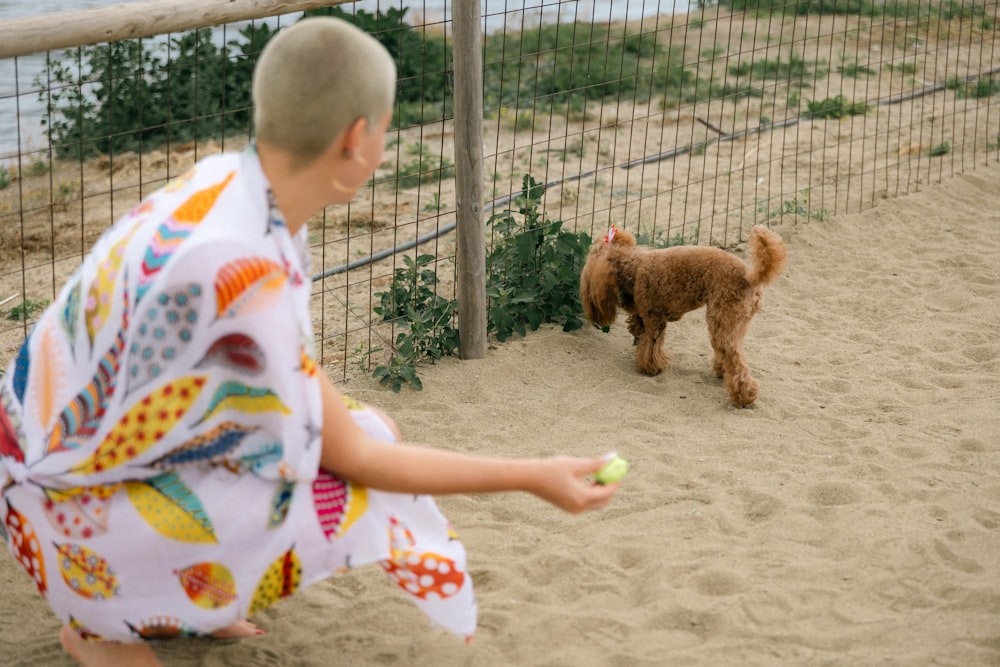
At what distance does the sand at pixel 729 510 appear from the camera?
9.25ft

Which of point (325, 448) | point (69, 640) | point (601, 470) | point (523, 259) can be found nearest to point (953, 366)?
point (523, 259)

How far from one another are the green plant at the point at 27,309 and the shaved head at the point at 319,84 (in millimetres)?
3326

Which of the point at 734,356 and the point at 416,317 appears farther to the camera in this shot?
the point at 416,317

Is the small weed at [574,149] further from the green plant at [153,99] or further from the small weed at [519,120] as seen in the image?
the green plant at [153,99]

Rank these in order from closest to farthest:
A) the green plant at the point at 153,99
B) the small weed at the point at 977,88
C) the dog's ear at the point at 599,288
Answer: the dog's ear at the point at 599,288
the green plant at the point at 153,99
the small weed at the point at 977,88

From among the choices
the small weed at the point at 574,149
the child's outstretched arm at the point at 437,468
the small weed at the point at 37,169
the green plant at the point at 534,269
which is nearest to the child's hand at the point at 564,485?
the child's outstretched arm at the point at 437,468

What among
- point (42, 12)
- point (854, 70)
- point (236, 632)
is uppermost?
point (42, 12)

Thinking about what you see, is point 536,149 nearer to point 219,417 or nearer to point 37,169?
point 37,169

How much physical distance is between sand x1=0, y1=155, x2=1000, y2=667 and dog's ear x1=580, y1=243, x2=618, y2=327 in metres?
0.26

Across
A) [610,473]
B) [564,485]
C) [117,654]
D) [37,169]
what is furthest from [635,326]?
[37,169]

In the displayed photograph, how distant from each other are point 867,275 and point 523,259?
190cm

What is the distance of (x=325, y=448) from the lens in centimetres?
217

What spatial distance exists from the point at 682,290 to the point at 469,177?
3.19ft

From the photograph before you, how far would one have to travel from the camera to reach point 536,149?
24.7 ft
